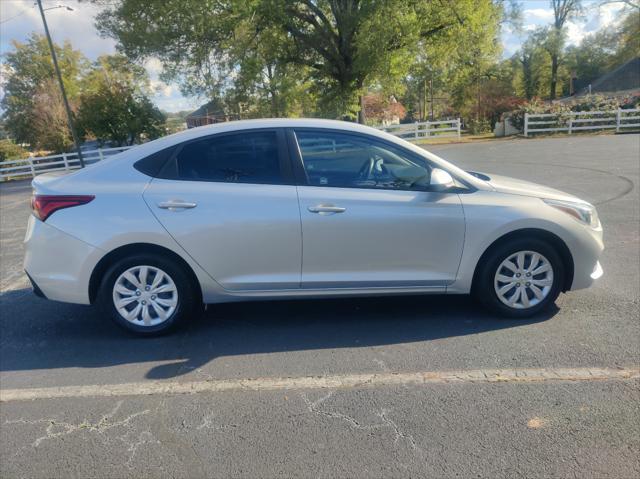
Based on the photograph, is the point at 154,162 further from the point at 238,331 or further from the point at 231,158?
the point at 238,331

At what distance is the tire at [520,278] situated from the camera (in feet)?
12.6

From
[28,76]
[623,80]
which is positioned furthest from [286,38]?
[28,76]

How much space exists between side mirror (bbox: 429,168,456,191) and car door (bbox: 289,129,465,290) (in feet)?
0.19

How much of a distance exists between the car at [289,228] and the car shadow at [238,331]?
0.24 meters

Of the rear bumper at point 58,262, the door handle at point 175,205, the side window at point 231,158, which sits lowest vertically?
the rear bumper at point 58,262

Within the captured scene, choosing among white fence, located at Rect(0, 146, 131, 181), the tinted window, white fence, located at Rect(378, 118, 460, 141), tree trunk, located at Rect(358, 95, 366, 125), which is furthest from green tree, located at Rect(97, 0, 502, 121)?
the tinted window

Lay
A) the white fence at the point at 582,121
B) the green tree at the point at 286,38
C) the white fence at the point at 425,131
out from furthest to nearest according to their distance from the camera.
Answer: the white fence at the point at 425,131
the white fence at the point at 582,121
the green tree at the point at 286,38

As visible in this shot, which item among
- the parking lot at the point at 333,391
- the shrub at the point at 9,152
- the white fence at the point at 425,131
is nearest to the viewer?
the parking lot at the point at 333,391

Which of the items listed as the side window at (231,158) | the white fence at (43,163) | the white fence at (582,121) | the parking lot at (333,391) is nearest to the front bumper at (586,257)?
the parking lot at (333,391)

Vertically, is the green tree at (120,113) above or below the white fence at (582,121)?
above

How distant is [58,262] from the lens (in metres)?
3.80

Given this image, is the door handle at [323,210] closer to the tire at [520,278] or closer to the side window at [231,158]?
the side window at [231,158]

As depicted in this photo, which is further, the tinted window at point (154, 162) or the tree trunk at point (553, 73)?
the tree trunk at point (553, 73)

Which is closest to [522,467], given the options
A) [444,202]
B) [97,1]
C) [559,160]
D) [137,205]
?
[444,202]
